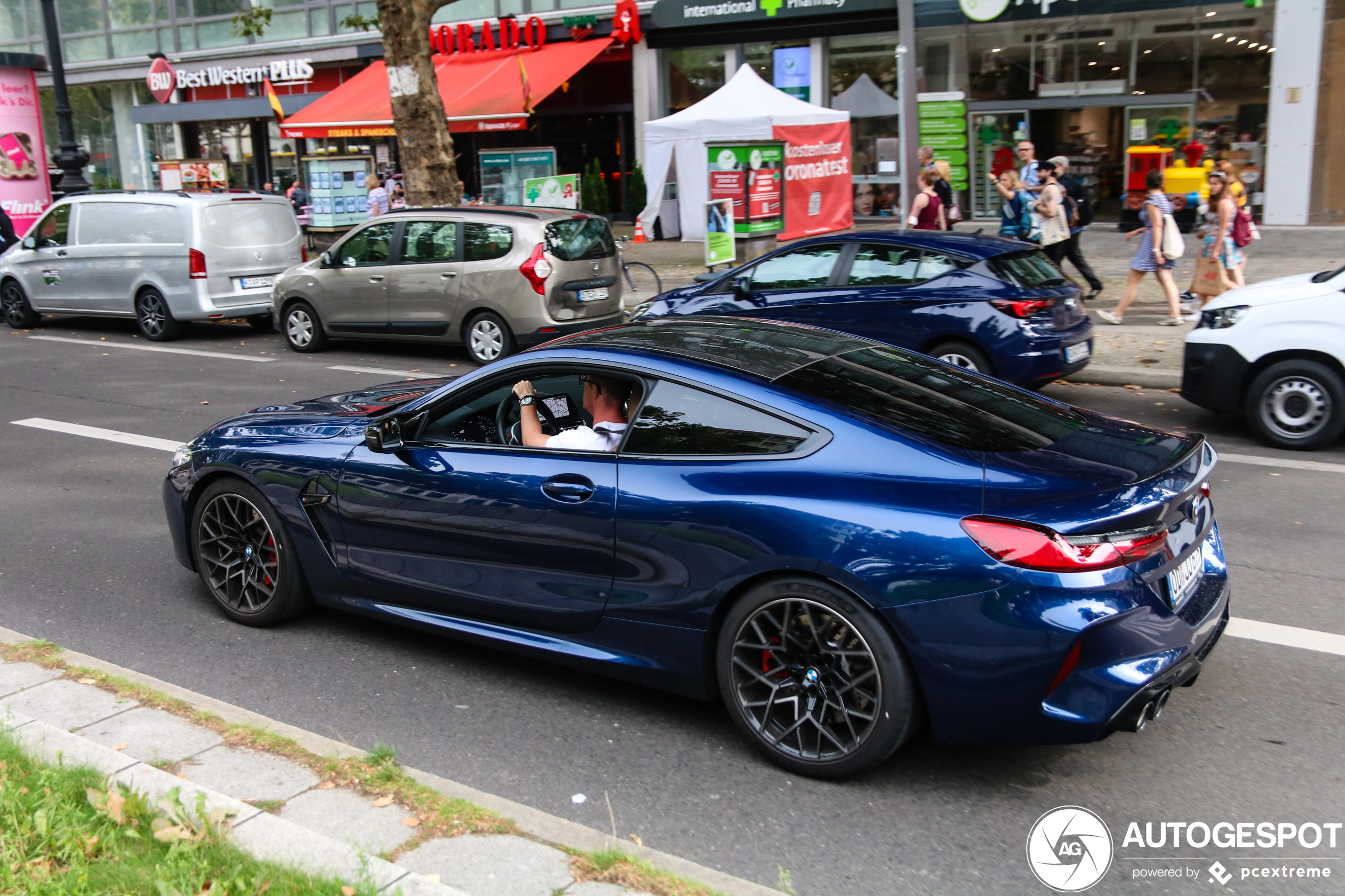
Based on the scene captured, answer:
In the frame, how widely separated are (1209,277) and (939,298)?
4.92 metres

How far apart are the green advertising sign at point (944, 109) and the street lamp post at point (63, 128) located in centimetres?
1595

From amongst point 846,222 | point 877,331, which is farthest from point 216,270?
point 846,222

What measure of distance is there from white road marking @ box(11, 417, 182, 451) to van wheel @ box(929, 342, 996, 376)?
6046 mm

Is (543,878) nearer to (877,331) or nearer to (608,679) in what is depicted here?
(608,679)

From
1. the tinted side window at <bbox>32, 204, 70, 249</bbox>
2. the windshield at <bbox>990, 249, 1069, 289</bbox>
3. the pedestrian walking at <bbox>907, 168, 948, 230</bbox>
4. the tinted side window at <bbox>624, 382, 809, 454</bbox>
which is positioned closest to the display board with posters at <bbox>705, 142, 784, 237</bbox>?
the pedestrian walking at <bbox>907, 168, 948, 230</bbox>

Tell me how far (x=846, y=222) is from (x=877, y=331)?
12.2 meters

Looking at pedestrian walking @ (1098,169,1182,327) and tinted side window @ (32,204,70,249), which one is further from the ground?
tinted side window @ (32,204,70,249)

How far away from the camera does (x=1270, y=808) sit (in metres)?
3.70

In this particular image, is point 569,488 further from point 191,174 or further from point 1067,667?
point 191,174

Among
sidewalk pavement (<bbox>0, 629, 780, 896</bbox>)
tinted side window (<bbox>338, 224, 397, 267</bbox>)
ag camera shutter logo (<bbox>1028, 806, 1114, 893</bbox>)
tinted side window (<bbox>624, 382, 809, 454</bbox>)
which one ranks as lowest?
ag camera shutter logo (<bbox>1028, 806, 1114, 893</bbox>)

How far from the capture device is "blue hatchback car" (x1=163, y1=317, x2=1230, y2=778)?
3.55m

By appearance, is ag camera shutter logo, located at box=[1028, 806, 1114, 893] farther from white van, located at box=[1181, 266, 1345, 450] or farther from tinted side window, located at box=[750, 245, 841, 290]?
tinted side window, located at box=[750, 245, 841, 290]

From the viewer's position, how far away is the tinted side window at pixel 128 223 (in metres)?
14.5

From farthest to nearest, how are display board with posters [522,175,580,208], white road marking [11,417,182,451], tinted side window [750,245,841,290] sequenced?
display board with posters [522,175,580,208] < tinted side window [750,245,841,290] < white road marking [11,417,182,451]
